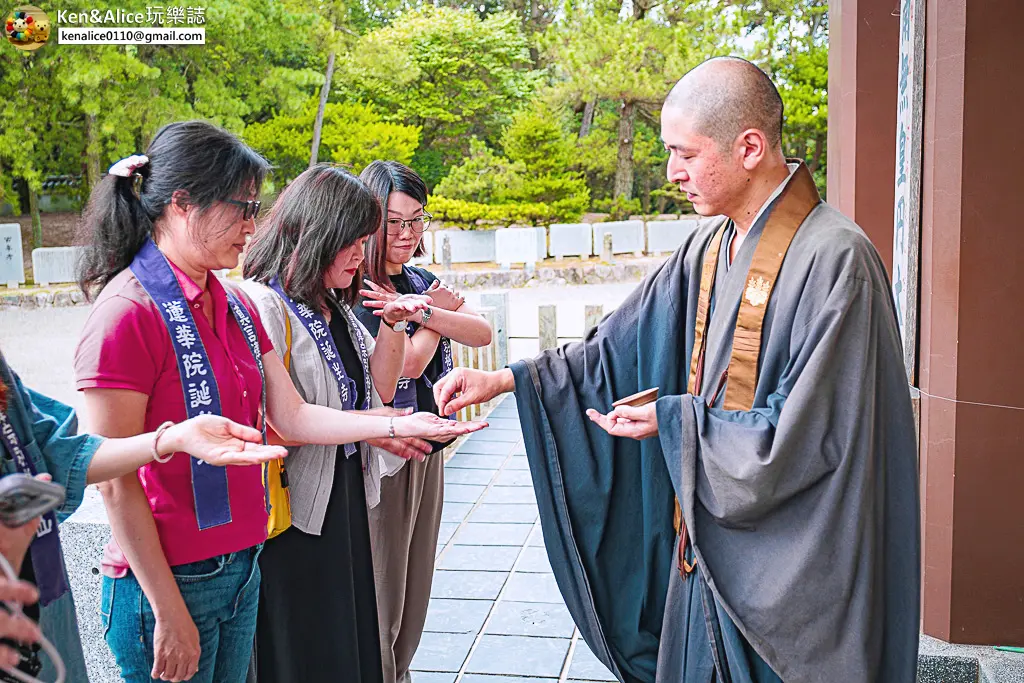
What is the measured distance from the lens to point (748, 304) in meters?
2.08

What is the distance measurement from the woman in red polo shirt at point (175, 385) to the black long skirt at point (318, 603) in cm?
21

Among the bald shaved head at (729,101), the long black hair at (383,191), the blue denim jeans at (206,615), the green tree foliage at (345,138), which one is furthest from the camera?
the green tree foliage at (345,138)

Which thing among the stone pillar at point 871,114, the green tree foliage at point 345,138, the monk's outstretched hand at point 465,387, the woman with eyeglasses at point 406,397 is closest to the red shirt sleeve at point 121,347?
the monk's outstretched hand at point 465,387

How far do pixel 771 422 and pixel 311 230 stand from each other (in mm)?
1181

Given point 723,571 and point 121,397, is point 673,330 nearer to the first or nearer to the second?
point 723,571

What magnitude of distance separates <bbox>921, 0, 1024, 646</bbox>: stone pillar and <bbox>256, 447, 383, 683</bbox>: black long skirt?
6.43ft

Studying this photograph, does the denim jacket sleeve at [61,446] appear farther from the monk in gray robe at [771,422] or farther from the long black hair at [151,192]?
the monk in gray robe at [771,422]

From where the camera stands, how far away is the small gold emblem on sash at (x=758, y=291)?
206cm

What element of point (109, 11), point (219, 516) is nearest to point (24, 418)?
point (219, 516)

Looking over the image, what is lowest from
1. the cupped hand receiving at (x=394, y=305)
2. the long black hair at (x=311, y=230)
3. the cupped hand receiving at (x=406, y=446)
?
the cupped hand receiving at (x=406, y=446)

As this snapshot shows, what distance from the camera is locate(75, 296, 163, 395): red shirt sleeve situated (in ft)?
5.41

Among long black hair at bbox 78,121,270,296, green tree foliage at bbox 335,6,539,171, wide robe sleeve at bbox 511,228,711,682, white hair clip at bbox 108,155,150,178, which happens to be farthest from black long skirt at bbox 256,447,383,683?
green tree foliage at bbox 335,6,539,171

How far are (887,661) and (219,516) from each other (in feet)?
4.74

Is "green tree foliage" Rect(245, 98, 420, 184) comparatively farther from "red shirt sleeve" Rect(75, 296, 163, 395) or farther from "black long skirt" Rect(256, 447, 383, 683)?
"red shirt sleeve" Rect(75, 296, 163, 395)
